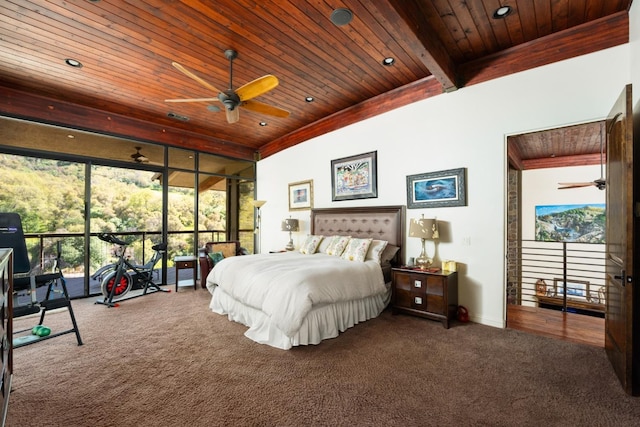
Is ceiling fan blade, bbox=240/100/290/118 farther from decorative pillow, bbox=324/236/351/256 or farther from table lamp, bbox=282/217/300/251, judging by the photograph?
table lamp, bbox=282/217/300/251

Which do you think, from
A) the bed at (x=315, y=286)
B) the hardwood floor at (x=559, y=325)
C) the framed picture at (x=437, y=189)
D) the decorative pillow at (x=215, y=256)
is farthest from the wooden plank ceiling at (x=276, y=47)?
the hardwood floor at (x=559, y=325)

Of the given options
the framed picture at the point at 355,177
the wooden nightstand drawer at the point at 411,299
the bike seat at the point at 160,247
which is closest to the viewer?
the wooden nightstand drawer at the point at 411,299

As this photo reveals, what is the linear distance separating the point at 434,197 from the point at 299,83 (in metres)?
2.57

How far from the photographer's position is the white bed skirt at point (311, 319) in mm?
2891

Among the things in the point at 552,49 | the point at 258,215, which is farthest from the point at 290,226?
the point at 552,49

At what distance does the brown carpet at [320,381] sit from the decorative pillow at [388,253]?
1.05 m

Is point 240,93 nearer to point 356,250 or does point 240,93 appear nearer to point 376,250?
point 356,250

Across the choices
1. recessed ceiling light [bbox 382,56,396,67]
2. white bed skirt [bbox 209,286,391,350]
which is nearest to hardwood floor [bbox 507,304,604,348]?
white bed skirt [bbox 209,286,391,350]

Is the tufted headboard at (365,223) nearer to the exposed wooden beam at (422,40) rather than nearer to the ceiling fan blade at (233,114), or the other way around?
the exposed wooden beam at (422,40)

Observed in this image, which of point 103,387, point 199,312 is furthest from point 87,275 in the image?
point 103,387

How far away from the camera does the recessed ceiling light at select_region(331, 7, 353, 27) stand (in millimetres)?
2665

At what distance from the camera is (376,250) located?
4.19 metres

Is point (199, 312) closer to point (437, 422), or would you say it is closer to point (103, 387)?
point (103, 387)

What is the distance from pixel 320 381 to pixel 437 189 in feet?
9.56
